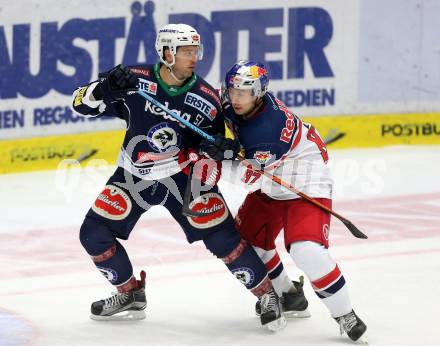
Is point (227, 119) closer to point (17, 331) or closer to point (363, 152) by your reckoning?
point (17, 331)

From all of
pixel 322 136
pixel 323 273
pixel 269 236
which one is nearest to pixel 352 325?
pixel 323 273

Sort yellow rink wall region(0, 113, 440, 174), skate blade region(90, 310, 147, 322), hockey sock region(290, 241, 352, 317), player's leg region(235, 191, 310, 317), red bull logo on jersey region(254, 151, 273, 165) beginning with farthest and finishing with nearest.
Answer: yellow rink wall region(0, 113, 440, 174)
skate blade region(90, 310, 147, 322)
player's leg region(235, 191, 310, 317)
red bull logo on jersey region(254, 151, 273, 165)
hockey sock region(290, 241, 352, 317)

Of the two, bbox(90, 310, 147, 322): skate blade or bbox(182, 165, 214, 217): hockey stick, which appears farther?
bbox(90, 310, 147, 322): skate blade

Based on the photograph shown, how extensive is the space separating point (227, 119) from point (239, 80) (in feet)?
0.90

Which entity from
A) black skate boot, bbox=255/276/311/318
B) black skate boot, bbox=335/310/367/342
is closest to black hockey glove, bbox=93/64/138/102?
black skate boot, bbox=255/276/311/318

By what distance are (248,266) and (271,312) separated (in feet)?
0.79

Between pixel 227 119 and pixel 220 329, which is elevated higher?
pixel 227 119

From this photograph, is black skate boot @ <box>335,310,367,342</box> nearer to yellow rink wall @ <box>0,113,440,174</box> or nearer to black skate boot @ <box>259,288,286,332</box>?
black skate boot @ <box>259,288,286,332</box>

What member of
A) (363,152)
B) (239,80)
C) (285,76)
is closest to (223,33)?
(285,76)

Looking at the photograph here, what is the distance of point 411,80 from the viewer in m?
9.82

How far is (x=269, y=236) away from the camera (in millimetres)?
5781

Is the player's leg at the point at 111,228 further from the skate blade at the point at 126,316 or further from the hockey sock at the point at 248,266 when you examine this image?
the hockey sock at the point at 248,266

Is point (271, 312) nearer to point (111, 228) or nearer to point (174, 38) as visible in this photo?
point (111, 228)

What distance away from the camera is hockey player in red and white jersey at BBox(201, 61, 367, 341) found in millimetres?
5379
